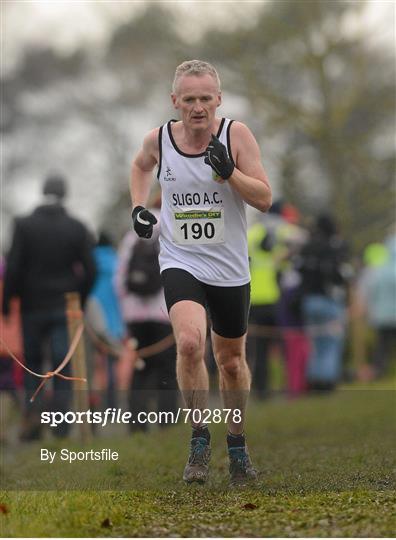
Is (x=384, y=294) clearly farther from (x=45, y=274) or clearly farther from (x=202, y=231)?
(x=202, y=231)

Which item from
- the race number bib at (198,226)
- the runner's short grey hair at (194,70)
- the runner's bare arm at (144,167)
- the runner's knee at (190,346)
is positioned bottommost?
the runner's knee at (190,346)

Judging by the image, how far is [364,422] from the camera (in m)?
13.3

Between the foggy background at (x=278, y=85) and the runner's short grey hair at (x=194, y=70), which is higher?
the foggy background at (x=278, y=85)

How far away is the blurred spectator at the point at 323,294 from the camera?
1758 cm

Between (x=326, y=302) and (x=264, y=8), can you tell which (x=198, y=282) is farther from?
(x=264, y=8)

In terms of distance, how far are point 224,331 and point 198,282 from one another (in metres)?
0.33

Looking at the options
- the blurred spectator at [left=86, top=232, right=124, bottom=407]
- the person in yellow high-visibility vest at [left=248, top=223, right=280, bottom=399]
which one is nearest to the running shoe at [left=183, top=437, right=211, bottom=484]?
the blurred spectator at [left=86, top=232, right=124, bottom=407]

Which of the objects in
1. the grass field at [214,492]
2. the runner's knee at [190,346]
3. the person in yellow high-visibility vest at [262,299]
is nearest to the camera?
the grass field at [214,492]

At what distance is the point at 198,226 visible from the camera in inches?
330

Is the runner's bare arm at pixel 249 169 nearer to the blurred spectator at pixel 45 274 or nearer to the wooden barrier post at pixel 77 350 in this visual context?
the wooden barrier post at pixel 77 350

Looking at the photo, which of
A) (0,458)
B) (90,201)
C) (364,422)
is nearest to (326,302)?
(364,422)
